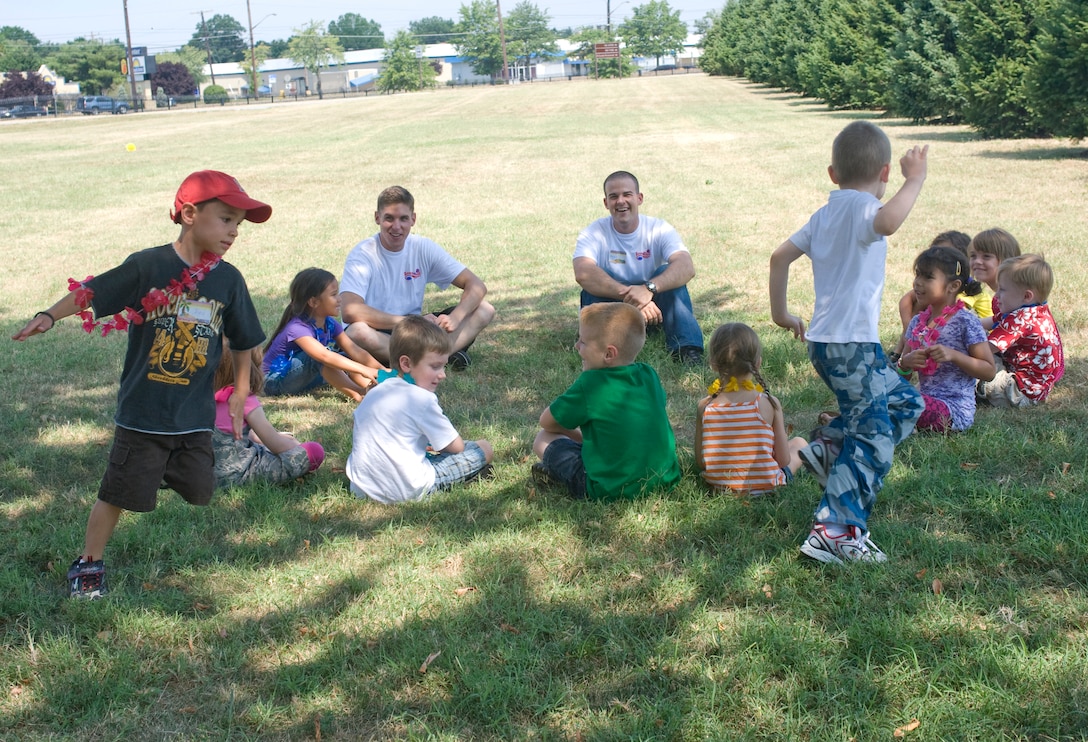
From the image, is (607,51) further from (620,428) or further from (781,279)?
(781,279)

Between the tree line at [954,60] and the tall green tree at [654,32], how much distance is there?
3880 inches

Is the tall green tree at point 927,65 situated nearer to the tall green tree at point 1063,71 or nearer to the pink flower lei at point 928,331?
the tall green tree at point 1063,71

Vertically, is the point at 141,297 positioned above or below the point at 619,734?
above

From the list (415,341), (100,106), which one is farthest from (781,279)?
(100,106)

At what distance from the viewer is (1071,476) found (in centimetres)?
446

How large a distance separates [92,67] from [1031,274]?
125656mm

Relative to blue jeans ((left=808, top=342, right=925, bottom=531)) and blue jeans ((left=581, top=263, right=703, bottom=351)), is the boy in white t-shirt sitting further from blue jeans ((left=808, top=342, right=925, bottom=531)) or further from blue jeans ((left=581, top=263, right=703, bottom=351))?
blue jeans ((left=581, top=263, right=703, bottom=351))

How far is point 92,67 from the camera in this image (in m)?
113

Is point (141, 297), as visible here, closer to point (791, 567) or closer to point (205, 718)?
point (205, 718)

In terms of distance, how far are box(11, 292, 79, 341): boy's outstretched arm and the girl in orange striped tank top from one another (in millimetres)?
2671

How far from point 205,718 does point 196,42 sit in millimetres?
200650

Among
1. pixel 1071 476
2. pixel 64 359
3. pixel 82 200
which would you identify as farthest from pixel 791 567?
pixel 82 200

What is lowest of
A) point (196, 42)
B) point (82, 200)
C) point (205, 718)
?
point (205, 718)

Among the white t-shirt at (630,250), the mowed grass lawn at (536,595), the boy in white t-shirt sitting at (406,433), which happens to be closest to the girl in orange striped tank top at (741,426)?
the mowed grass lawn at (536,595)
